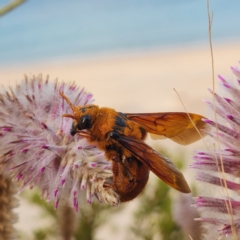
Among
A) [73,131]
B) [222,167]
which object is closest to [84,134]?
[73,131]

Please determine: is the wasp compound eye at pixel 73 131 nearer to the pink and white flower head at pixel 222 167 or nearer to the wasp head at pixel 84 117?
the wasp head at pixel 84 117

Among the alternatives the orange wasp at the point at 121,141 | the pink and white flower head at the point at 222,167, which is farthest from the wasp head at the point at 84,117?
the pink and white flower head at the point at 222,167

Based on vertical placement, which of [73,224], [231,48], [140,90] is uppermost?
[231,48]

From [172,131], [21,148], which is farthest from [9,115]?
[172,131]

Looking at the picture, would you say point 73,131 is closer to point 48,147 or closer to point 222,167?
point 48,147

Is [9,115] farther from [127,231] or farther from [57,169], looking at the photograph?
[127,231]

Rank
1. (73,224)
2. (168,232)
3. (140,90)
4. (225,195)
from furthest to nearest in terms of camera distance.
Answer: (140,90), (168,232), (73,224), (225,195)
